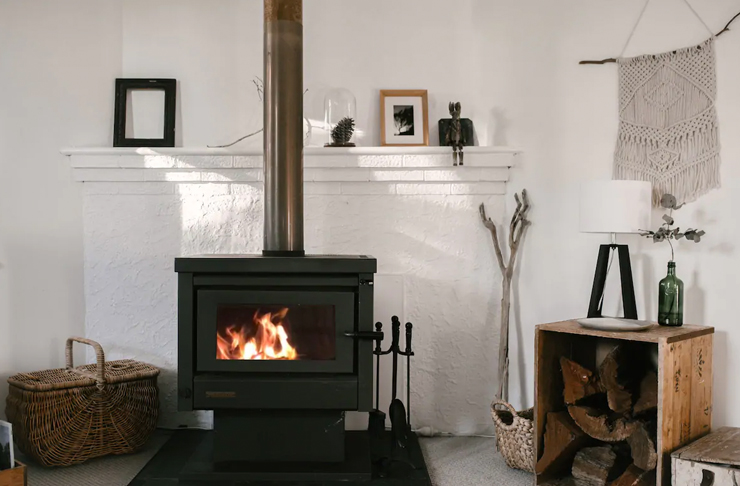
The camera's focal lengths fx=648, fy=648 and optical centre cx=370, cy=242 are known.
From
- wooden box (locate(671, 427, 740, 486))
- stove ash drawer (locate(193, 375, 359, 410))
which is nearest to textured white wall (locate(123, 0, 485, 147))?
stove ash drawer (locate(193, 375, 359, 410))

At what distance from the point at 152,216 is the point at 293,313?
108cm

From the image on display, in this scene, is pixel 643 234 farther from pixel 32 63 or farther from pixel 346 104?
pixel 32 63

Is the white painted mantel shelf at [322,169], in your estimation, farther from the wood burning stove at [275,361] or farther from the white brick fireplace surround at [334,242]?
the wood burning stove at [275,361]

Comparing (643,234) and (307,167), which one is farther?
(307,167)

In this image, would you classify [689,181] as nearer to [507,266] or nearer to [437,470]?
[507,266]

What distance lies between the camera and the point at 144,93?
3174 millimetres

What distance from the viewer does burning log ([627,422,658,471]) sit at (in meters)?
2.18

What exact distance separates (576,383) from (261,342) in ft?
3.99

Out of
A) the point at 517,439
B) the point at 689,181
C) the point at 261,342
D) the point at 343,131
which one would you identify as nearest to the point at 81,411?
the point at 261,342

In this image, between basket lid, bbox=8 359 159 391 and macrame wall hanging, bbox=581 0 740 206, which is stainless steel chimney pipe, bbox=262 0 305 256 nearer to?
basket lid, bbox=8 359 159 391

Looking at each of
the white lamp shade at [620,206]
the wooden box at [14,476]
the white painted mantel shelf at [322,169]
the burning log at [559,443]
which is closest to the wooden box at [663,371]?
the burning log at [559,443]

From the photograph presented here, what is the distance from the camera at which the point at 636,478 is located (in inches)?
88.7

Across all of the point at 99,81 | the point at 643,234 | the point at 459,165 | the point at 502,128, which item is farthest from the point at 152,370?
the point at 643,234

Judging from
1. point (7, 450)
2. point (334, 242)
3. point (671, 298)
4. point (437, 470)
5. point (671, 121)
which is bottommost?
point (437, 470)
